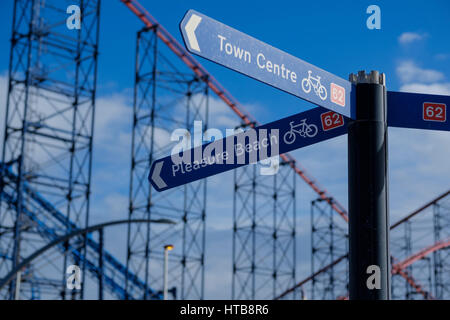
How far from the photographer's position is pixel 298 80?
317 centimetres

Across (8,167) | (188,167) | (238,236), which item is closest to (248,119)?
(238,236)

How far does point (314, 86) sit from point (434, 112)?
0.63 metres

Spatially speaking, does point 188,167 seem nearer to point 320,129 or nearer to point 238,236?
point 320,129

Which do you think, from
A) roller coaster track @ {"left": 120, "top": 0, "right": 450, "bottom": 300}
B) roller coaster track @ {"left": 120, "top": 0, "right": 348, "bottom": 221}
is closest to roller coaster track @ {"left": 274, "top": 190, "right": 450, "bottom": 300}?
roller coaster track @ {"left": 120, "top": 0, "right": 450, "bottom": 300}

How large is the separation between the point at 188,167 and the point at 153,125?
2393 centimetres

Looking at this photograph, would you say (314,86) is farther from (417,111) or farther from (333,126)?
(417,111)

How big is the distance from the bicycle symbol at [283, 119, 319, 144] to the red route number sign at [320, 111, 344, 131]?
6cm

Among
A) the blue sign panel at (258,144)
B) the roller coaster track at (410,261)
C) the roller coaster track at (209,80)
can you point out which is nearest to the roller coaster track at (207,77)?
the roller coaster track at (209,80)

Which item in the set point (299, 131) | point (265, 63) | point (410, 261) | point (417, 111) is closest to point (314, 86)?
point (265, 63)

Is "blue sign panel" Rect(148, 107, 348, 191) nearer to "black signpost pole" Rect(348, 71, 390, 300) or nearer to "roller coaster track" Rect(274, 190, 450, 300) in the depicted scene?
"black signpost pole" Rect(348, 71, 390, 300)

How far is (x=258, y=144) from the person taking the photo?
3.51 meters

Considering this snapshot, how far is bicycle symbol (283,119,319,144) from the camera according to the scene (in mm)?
3508

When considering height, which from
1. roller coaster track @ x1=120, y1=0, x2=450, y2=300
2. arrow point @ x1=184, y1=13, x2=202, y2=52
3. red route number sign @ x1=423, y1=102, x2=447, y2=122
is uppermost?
roller coaster track @ x1=120, y1=0, x2=450, y2=300
